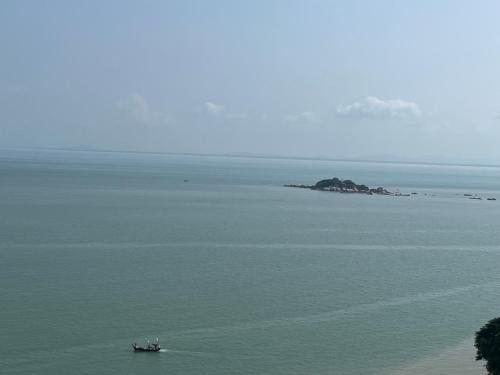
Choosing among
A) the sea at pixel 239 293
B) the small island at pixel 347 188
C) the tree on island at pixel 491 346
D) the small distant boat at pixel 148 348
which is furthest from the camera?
the small island at pixel 347 188

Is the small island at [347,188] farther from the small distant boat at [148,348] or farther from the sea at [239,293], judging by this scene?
the small distant boat at [148,348]

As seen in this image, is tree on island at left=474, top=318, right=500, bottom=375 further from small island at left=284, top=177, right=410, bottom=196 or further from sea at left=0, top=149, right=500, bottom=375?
small island at left=284, top=177, right=410, bottom=196

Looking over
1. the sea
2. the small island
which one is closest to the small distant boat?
the sea

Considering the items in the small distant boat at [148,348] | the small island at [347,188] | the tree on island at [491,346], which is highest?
the small island at [347,188]

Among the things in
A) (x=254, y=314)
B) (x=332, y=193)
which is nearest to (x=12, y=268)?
(x=254, y=314)

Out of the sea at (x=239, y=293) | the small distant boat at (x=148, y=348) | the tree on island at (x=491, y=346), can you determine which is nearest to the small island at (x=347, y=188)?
the sea at (x=239, y=293)

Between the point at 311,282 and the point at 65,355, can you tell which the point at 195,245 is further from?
the point at 65,355
